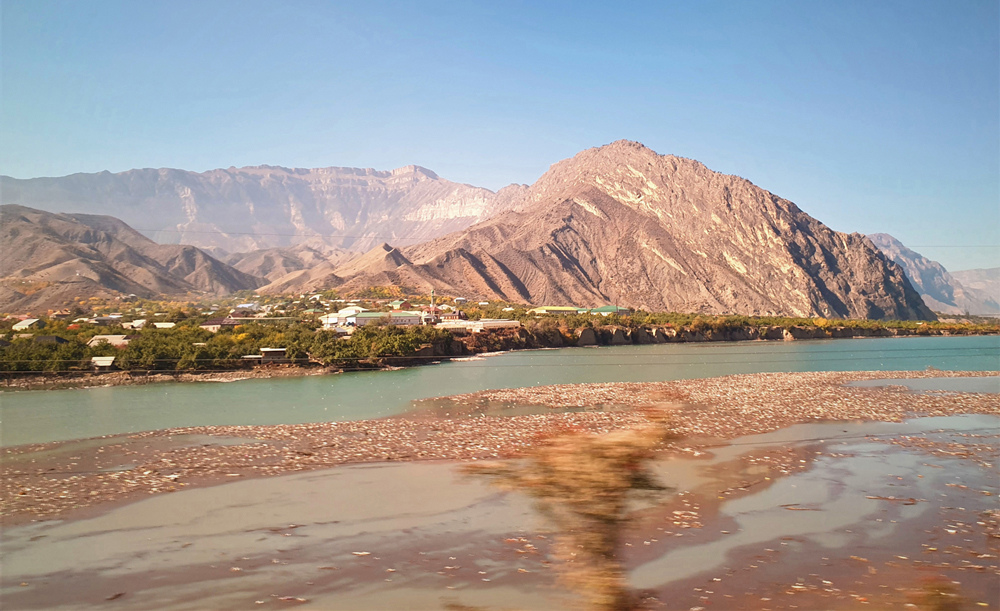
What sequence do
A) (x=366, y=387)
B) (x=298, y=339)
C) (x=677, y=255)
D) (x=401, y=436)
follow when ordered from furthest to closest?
(x=677, y=255) → (x=298, y=339) → (x=366, y=387) → (x=401, y=436)

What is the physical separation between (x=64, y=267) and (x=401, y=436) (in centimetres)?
8253

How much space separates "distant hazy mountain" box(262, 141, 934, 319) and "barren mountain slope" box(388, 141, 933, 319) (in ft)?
0.99

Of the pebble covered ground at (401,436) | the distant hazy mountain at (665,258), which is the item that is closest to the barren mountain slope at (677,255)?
the distant hazy mountain at (665,258)

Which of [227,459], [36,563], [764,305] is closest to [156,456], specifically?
[227,459]

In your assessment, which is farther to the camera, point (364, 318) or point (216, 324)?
point (364, 318)

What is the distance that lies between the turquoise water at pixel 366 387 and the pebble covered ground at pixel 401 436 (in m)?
2.98

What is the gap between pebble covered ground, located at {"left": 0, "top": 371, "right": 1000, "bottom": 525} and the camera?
47.5 ft

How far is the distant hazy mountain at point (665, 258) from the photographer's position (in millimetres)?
131125

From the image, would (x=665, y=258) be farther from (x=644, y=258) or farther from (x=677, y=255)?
(x=644, y=258)

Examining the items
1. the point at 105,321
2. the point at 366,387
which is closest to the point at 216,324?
the point at 105,321

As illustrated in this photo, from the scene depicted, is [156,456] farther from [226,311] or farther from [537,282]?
[537,282]

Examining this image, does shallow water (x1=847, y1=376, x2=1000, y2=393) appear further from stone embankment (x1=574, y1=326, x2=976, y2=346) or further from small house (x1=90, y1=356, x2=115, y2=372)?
small house (x1=90, y1=356, x2=115, y2=372)

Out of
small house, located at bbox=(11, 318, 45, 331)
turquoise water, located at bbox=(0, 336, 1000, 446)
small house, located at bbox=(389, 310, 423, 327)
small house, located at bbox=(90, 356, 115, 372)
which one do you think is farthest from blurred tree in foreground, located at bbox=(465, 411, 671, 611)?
small house, located at bbox=(389, 310, 423, 327)

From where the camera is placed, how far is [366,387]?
1399 inches
